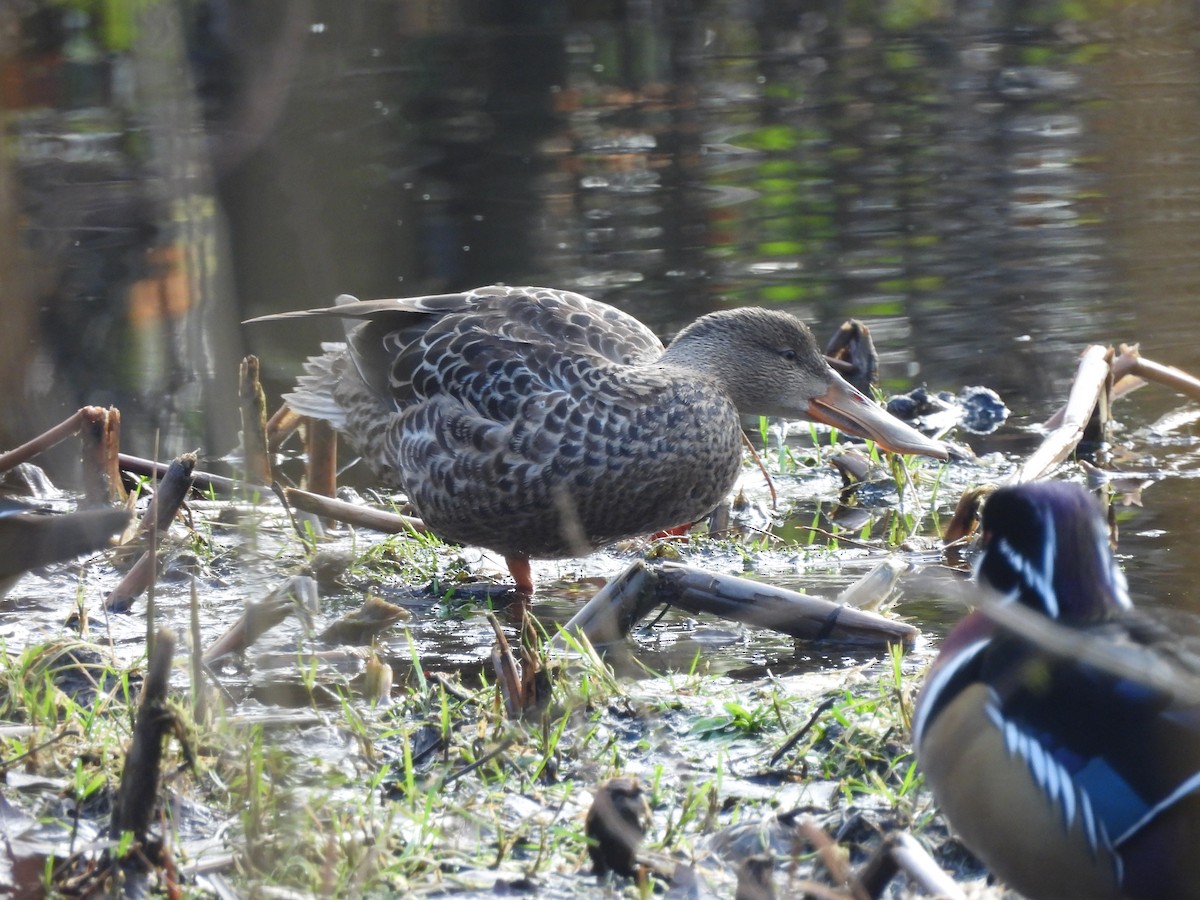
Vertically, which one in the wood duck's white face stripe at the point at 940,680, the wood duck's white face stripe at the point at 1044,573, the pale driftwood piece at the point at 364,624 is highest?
the wood duck's white face stripe at the point at 1044,573

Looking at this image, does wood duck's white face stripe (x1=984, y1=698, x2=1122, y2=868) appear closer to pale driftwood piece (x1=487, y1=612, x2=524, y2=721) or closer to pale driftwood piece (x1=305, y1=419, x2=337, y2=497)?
pale driftwood piece (x1=487, y1=612, x2=524, y2=721)

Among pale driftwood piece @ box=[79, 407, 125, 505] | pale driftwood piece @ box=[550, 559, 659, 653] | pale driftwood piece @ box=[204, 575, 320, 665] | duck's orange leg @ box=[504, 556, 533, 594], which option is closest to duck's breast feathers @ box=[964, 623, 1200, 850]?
pale driftwood piece @ box=[204, 575, 320, 665]

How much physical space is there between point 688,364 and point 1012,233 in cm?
460

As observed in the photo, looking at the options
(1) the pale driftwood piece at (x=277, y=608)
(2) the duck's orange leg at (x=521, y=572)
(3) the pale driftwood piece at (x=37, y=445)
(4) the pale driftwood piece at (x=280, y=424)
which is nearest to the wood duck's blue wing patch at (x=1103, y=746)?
(1) the pale driftwood piece at (x=277, y=608)

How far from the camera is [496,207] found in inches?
419

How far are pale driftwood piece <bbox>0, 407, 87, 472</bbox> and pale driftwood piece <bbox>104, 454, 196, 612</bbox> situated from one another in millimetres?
481

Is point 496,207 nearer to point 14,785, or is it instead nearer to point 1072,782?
point 14,785

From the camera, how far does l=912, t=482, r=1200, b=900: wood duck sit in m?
2.12

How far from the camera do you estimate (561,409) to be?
481cm

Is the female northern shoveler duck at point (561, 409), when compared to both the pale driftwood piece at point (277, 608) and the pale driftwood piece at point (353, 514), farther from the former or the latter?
the pale driftwood piece at point (277, 608)

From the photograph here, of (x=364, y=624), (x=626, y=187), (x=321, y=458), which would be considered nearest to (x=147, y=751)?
(x=364, y=624)

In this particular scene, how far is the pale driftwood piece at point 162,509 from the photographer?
4.54 meters

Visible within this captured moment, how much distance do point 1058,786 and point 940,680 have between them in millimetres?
397

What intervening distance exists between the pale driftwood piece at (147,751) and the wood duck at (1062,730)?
49.6 inches
